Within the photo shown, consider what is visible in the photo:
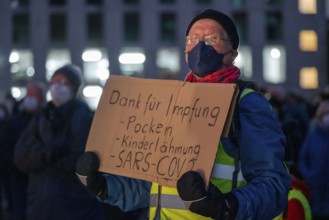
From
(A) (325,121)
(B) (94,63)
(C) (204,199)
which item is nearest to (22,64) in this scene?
(B) (94,63)

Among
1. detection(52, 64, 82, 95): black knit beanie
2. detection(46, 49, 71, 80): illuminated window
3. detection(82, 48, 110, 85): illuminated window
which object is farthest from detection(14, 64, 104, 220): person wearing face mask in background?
detection(46, 49, 71, 80): illuminated window

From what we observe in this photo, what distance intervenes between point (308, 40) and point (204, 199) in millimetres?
56364

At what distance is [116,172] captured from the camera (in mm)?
3354

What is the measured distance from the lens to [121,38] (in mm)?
56062

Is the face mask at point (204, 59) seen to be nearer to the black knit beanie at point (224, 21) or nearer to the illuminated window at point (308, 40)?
the black knit beanie at point (224, 21)

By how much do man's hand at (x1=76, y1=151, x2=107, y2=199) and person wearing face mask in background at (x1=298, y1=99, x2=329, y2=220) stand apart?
5.59 m

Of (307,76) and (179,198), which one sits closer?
(179,198)

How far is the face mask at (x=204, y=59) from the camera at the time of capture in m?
3.29

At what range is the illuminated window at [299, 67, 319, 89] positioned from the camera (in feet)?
190

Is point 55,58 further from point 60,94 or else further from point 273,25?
point 60,94

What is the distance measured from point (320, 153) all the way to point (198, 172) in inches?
234

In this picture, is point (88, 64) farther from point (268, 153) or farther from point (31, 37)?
point (268, 153)

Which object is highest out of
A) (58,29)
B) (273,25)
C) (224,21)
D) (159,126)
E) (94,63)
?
(224,21)

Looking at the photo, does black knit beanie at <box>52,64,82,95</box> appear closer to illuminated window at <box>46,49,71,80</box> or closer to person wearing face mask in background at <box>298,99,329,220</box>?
person wearing face mask in background at <box>298,99,329,220</box>
